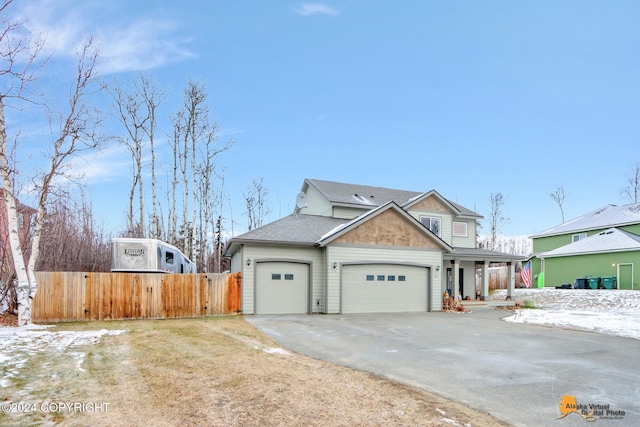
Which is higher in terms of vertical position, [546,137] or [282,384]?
[546,137]

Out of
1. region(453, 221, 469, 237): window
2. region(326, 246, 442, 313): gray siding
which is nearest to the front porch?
region(453, 221, 469, 237): window

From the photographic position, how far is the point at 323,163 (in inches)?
1387

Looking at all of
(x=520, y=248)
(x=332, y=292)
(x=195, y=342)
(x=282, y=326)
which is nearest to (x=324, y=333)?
(x=282, y=326)

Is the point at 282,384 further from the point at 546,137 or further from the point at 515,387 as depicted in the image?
the point at 546,137

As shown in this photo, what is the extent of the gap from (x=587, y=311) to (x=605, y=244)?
12657 mm

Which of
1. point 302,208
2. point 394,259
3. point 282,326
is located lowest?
point 282,326

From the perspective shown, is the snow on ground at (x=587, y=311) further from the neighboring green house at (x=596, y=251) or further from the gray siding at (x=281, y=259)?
the gray siding at (x=281, y=259)

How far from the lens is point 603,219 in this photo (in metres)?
34.5

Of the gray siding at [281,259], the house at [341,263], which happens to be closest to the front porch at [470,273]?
the house at [341,263]

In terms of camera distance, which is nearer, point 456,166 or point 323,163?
point 456,166

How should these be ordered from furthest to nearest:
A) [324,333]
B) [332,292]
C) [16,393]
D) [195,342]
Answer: [332,292], [324,333], [195,342], [16,393]

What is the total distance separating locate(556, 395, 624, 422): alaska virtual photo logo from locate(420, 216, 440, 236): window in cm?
1843

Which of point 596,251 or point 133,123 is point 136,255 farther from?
point 596,251

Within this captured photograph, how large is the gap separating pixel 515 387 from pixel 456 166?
27.8 metres
